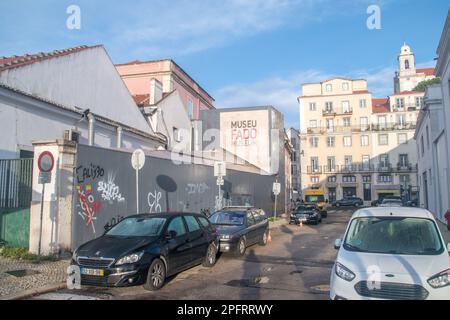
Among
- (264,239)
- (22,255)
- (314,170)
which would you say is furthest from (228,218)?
(314,170)

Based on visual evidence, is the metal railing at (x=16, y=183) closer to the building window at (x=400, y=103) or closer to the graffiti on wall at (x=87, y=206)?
the graffiti on wall at (x=87, y=206)

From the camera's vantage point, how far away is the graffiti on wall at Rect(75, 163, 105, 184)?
11.3 m

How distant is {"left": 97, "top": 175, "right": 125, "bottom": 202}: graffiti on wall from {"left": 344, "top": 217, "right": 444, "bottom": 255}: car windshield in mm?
7982

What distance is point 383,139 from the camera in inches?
2566

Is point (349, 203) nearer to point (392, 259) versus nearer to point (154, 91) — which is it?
point (154, 91)

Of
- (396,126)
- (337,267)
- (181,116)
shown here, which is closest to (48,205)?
(337,267)

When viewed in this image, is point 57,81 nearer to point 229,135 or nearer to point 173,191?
point 173,191

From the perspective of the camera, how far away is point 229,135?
36.4 m

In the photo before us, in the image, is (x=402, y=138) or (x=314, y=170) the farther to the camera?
(x=314, y=170)

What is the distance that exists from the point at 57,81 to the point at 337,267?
552 inches

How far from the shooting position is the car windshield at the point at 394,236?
6144mm

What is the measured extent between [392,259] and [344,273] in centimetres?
75

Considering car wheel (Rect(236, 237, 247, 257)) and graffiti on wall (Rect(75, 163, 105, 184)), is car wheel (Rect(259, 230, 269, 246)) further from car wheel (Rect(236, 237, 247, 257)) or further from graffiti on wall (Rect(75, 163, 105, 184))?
graffiti on wall (Rect(75, 163, 105, 184))

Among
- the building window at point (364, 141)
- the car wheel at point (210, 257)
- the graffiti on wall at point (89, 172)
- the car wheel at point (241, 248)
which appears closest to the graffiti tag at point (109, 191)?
the graffiti on wall at point (89, 172)
